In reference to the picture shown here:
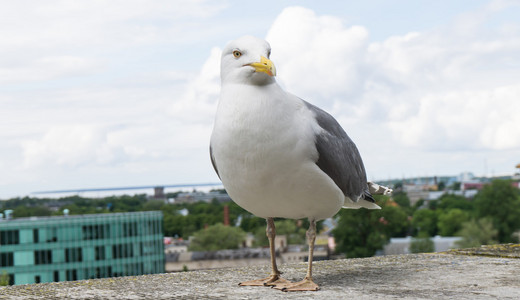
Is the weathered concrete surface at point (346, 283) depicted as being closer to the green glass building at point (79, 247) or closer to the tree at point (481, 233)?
the green glass building at point (79, 247)

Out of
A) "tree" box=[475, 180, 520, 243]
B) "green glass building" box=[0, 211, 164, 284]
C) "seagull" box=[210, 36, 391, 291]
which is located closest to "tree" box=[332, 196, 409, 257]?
"green glass building" box=[0, 211, 164, 284]

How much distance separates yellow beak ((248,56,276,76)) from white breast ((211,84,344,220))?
0.54ft

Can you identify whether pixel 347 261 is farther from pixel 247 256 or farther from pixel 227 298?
pixel 247 256

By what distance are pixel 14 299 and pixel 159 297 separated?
991mm

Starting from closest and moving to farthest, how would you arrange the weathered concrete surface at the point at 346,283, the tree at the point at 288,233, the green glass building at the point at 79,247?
the weathered concrete surface at the point at 346,283
the green glass building at the point at 79,247
the tree at the point at 288,233

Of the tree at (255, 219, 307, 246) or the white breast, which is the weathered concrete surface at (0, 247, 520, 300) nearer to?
the white breast

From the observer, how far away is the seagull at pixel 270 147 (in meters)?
5.05

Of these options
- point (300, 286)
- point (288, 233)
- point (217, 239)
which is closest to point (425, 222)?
point (288, 233)

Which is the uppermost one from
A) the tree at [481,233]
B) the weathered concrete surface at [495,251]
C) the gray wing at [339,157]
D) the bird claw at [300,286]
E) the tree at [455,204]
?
the tree at [455,204]

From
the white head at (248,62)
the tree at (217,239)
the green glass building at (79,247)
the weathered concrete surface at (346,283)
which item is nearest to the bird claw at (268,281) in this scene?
the weathered concrete surface at (346,283)

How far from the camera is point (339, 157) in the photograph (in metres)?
5.43

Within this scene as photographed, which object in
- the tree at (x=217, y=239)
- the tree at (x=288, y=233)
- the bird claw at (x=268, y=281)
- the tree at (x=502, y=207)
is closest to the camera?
the bird claw at (x=268, y=281)

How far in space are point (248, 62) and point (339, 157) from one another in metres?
1.02

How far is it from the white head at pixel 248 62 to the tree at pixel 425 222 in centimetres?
11760
